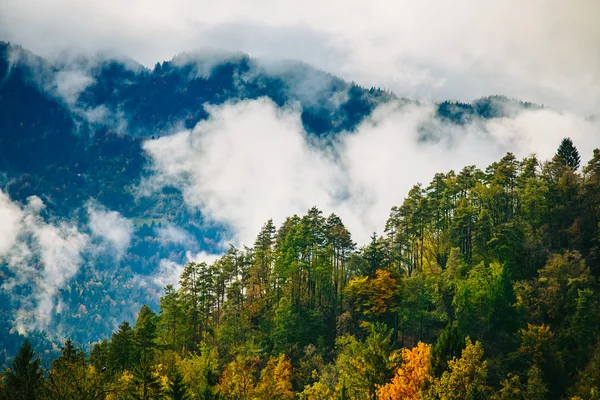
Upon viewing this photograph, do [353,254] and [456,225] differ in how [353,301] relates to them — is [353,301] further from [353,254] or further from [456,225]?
[456,225]

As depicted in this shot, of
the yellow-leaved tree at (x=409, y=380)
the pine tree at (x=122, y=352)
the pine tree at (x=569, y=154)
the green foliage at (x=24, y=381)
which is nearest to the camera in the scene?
the green foliage at (x=24, y=381)

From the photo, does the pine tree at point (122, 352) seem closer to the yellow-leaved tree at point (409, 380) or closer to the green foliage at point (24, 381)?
the green foliage at point (24, 381)

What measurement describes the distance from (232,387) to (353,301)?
28.6 meters

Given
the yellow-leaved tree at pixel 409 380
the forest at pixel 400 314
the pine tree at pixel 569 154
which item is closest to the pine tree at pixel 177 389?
the forest at pixel 400 314

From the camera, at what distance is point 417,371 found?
56.3 meters

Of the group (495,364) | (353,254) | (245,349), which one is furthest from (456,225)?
(245,349)

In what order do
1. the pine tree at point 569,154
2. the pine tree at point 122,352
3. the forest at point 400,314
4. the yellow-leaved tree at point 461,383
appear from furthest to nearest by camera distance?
the pine tree at point 569,154 → the pine tree at point 122,352 → the forest at point 400,314 → the yellow-leaved tree at point 461,383

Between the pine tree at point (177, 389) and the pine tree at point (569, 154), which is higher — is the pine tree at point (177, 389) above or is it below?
below

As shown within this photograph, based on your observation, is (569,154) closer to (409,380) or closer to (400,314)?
(400,314)

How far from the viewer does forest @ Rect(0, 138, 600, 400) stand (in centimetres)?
5888

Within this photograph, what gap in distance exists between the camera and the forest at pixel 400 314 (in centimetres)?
5888

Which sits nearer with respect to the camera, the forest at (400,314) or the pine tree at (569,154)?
the forest at (400,314)

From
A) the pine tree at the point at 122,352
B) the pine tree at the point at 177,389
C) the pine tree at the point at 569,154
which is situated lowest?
the pine tree at the point at 177,389

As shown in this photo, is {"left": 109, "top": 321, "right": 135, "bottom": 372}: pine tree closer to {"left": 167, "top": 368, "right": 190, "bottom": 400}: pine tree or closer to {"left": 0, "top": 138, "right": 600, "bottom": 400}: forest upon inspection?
{"left": 0, "top": 138, "right": 600, "bottom": 400}: forest
